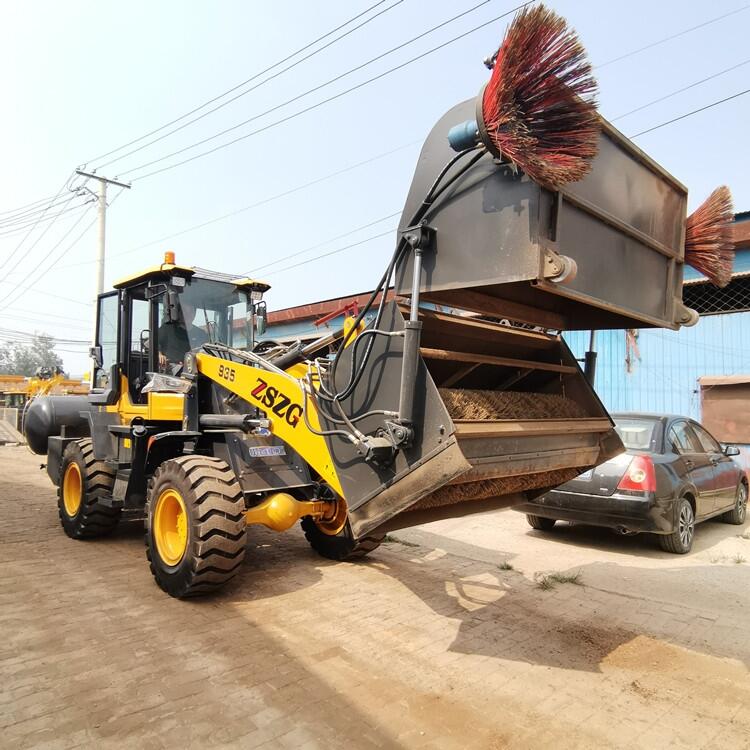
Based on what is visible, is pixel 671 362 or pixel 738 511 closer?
pixel 738 511

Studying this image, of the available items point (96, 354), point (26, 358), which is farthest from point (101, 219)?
point (26, 358)

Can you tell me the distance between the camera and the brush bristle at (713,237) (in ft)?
12.3

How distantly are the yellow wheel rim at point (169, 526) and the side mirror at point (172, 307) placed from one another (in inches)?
70.2

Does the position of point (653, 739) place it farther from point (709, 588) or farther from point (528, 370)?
point (709, 588)

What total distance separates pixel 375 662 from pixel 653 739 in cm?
Result: 148

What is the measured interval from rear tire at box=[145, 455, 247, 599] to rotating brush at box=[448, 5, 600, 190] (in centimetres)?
301

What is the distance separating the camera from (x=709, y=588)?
5246mm

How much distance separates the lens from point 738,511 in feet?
26.8

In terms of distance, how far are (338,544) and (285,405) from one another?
2030 millimetres

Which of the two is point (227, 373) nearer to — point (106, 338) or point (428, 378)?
point (428, 378)

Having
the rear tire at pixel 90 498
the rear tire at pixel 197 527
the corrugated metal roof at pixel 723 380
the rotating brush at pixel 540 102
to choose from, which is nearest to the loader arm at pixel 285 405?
the rear tire at pixel 197 527

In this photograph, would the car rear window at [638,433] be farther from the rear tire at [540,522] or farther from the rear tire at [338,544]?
the rear tire at [338,544]

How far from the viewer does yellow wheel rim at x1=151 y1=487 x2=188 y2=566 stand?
4.58m

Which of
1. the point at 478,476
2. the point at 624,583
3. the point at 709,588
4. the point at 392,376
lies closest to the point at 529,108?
the point at 392,376
